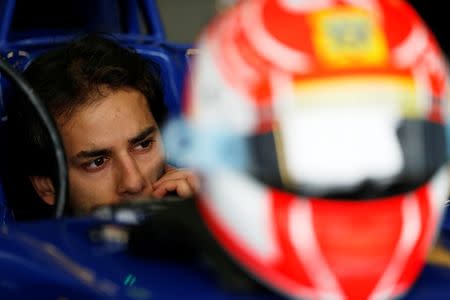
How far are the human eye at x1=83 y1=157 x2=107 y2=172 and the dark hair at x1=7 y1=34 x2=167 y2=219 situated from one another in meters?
0.06

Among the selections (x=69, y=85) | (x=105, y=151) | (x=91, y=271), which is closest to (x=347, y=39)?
(x=91, y=271)

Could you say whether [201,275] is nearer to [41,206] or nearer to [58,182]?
[58,182]

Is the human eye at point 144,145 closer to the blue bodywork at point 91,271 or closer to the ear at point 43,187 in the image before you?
the ear at point 43,187

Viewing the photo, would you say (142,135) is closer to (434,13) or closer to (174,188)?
(174,188)

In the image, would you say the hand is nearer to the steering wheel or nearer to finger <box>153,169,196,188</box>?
finger <box>153,169,196,188</box>

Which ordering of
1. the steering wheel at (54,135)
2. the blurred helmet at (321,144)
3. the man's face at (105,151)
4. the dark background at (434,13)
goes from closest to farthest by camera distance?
the blurred helmet at (321,144), the steering wheel at (54,135), the man's face at (105,151), the dark background at (434,13)

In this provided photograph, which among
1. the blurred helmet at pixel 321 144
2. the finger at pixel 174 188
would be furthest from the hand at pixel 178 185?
the blurred helmet at pixel 321 144

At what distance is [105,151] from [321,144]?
692 mm

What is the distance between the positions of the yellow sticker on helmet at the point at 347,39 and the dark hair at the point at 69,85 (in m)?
0.72

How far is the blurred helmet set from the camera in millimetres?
547

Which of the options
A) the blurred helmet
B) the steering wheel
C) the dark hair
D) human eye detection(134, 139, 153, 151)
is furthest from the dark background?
the blurred helmet

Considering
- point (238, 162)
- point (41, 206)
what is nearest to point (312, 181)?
point (238, 162)

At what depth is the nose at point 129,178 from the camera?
114cm

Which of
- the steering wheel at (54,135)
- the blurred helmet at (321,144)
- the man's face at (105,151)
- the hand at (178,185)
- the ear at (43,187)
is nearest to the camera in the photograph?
the blurred helmet at (321,144)
